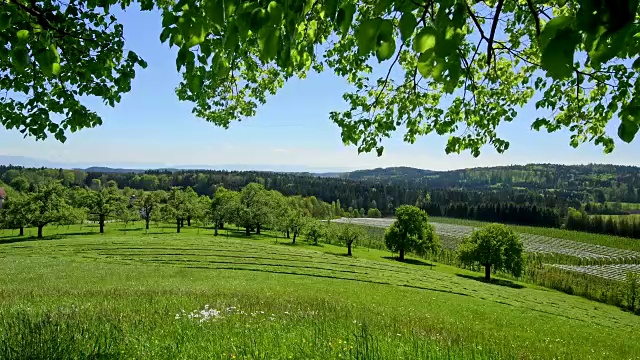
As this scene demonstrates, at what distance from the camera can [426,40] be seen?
7.46 ft

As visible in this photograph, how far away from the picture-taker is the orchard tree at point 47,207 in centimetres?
7425

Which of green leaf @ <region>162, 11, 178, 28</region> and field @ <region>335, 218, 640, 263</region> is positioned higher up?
green leaf @ <region>162, 11, 178, 28</region>

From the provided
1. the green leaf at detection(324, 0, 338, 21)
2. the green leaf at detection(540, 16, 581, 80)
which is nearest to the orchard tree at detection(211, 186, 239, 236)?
the green leaf at detection(324, 0, 338, 21)

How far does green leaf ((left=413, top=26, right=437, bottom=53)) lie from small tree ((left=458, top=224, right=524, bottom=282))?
68186mm

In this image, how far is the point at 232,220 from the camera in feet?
312

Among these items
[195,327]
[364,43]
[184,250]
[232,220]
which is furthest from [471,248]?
[364,43]

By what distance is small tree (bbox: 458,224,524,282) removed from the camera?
6222cm

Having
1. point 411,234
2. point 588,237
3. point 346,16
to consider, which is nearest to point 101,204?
point 411,234

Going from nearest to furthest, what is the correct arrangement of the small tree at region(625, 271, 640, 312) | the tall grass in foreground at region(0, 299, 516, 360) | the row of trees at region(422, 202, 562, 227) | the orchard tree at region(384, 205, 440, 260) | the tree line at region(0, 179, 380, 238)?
the tall grass in foreground at region(0, 299, 516, 360) → the small tree at region(625, 271, 640, 312) → the tree line at region(0, 179, 380, 238) → the orchard tree at region(384, 205, 440, 260) → the row of trees at region(422, 202, 562, 227)

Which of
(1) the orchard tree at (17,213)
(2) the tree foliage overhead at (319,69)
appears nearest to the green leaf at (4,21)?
(2) the tree foliage overhead at (319,69)

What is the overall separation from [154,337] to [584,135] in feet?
36.8

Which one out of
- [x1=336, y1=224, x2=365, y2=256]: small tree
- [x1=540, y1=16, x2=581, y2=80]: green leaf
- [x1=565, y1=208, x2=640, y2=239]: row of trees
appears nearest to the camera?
[x1=540, y1=16, x2=581, y2=80]: green leaf

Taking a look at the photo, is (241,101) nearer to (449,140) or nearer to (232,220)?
(449,140)

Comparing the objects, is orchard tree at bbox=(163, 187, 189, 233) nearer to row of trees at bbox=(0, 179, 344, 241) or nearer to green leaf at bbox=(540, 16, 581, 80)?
row of trees at bbox=(0, 179, 344, 241)
